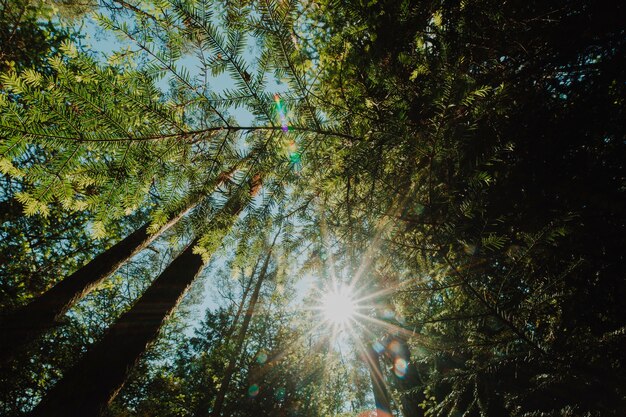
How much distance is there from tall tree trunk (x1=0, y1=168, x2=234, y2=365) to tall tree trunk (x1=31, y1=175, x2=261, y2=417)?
0.52 metres

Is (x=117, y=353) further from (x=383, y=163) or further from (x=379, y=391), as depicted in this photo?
(x=379, y=391)

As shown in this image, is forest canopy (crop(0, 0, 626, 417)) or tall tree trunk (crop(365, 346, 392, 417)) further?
tall tree trunk (crop(365, 346, 392, 417))

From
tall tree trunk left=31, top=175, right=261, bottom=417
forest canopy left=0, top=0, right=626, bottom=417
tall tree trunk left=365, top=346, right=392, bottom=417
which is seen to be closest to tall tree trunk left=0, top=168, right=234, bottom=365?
forest canopy left=0, top=0, right=626, bottom=417

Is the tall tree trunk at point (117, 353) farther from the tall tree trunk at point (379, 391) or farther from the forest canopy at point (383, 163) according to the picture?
the tall tree trunk at point (379, 391)

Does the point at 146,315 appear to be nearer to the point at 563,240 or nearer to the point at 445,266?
the point at 445,266

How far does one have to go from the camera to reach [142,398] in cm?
983

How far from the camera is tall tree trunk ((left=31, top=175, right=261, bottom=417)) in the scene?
2.18 metres

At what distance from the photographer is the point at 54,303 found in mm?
3336

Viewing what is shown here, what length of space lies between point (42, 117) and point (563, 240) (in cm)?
343

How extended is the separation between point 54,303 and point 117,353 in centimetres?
155

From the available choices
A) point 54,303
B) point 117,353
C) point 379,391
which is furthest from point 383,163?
point 379,391

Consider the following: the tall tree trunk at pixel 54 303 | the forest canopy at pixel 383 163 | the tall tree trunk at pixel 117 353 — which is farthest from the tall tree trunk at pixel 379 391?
the tall tree trunk at pixel 54 303

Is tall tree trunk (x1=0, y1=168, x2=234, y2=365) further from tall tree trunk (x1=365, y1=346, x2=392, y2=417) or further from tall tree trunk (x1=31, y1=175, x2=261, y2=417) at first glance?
tall tree trunk (x1=365, y1=346, x2=392, y2=417)

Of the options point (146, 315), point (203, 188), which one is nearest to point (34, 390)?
point (146, 315)
